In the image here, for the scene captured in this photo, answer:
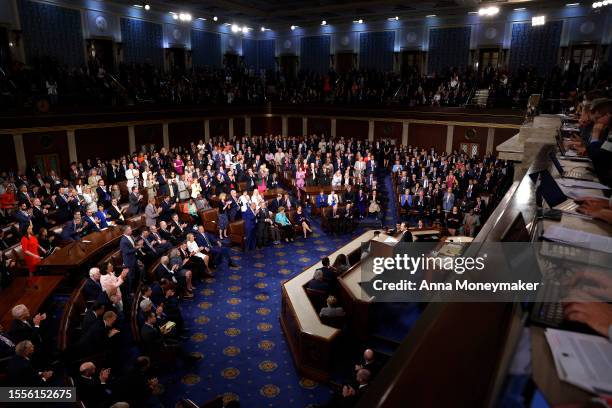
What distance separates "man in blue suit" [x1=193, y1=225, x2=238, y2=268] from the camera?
9.84 metres

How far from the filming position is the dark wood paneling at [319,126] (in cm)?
2458

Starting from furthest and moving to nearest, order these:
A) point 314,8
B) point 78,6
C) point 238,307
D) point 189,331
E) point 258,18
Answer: point 258,18
point 314,8
point 78,6
point 238,307
point 189,331

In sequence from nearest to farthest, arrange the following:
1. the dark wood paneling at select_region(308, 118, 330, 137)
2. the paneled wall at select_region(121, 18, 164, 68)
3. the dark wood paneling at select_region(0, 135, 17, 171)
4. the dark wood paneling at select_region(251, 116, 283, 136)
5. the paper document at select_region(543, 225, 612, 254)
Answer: the paper document at select_region(543, 225, 612, 254) < the dark wood paneling at select_region(0, 135, 17, 171) < the paneled wall at select_region(121, 18, 164, 68) < the dark wood paneling at select_region(308, 118, 330, 137) < the dark wood paneling at select_region(251, 116, 283, 136)

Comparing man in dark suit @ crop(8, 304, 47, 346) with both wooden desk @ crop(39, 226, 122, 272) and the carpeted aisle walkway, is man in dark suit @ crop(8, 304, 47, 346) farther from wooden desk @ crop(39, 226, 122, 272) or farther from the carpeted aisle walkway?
wooden desk @ crop(39, 226, 122, 272)

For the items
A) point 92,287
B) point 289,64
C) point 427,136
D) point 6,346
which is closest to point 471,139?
point 427,136

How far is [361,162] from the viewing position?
16.7 metres

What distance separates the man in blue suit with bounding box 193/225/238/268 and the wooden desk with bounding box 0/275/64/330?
3065 mm

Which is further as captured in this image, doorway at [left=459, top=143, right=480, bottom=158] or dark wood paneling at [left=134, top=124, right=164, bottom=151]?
doorway at [left=459, top=143, right=480, bottom=158]

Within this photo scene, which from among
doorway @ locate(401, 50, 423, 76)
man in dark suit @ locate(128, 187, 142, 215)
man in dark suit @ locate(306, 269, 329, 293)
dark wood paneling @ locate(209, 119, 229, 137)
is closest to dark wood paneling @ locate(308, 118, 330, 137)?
dark wood paneling @ locate(209, 119, 229, 137)

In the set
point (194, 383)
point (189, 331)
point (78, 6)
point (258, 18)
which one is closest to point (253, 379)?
point (194, 383)

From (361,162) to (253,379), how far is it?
11916 millimetres

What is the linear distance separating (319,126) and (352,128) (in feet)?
7.24

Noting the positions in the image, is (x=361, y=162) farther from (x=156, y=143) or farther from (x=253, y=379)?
(x=253, y=379)

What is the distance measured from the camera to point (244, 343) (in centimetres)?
703
